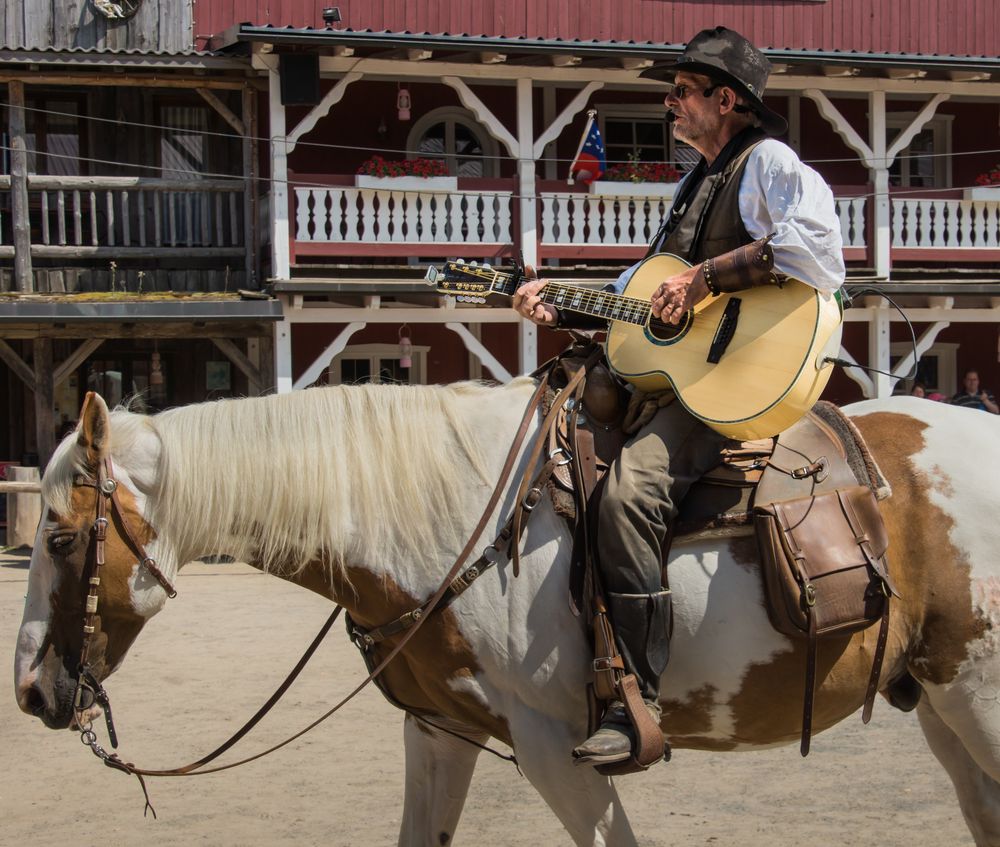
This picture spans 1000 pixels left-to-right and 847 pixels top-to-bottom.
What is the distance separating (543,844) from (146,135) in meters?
13.9

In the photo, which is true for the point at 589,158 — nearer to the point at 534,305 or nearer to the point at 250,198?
the point at 250,198

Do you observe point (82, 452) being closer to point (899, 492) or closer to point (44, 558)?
point (44, 558)

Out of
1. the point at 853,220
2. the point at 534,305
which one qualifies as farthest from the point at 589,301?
the point at 853,220

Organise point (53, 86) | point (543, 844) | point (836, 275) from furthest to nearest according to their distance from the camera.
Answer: point (53, 86) < point (543, 844) < point (836, 275)

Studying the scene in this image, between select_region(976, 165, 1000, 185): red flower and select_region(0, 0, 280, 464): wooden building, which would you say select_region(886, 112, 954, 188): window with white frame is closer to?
select_region(976, 165, 1000, 185): red flower

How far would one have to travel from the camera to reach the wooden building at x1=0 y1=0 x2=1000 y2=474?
14.7 metres

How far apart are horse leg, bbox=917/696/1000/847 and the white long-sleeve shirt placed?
1486 millimetres

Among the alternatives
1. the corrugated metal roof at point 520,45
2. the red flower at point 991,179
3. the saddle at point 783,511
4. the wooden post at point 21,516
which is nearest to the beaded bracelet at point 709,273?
the saddle at point 783,511

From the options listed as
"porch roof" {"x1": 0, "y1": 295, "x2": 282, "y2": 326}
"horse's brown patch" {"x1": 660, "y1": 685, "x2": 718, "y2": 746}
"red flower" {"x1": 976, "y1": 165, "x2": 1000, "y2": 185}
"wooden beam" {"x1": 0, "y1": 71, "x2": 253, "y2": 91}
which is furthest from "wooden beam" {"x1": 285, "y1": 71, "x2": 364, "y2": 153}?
"horse's brown patch" {"x1": 660, "y1": 685, "x2": 718, "y2": 746}

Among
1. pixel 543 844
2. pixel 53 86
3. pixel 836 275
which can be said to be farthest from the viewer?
pixel 53 86

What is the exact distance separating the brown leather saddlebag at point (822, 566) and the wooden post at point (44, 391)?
12.9 m

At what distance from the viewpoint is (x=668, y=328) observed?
11.4ft

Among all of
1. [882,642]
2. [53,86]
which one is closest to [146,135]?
[53,86]

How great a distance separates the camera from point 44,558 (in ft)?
11.0
